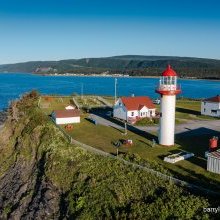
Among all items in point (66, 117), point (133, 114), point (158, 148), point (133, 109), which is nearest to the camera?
point (158, 148)

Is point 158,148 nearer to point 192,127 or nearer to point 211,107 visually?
point 192,127

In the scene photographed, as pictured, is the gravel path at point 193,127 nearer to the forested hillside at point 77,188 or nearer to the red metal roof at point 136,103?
the red metal roof at point 136,103

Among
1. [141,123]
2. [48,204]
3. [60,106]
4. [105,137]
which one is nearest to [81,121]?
[141,123]

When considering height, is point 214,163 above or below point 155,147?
above

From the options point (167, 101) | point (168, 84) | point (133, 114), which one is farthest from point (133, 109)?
point (168, 84)

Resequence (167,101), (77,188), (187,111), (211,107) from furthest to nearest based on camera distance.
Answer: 1. (187,111)
2. (211,107)
3. (167,101)
4. (77,188)

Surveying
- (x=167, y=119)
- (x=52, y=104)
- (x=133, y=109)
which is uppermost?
(x=167, y=119)

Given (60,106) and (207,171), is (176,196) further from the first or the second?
(60,106)

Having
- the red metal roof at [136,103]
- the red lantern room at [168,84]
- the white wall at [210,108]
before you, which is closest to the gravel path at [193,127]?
the red metal roof at [136,103]
